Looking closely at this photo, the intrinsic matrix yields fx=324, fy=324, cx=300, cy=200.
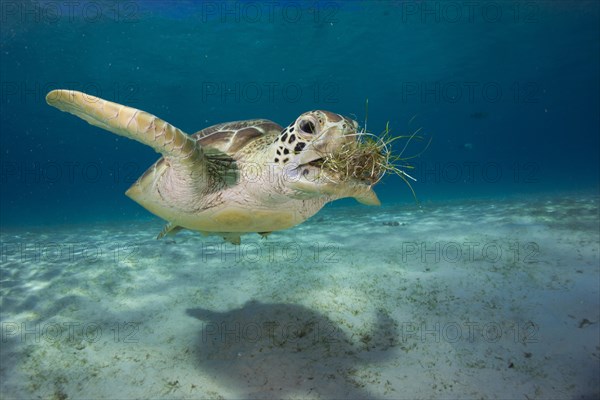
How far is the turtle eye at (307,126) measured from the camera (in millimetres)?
2604

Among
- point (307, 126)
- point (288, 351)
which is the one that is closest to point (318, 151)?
point (307, 126)

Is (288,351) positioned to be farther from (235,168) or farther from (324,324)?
(235,168)

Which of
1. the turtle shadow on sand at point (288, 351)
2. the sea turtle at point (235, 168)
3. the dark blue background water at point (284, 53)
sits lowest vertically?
the turtle shadow on sand at point (288, 351)

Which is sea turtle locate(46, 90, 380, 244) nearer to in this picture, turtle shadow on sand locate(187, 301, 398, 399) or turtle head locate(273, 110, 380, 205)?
turtle head locate(273, 110, 380, 205)

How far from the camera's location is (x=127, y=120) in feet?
9.23

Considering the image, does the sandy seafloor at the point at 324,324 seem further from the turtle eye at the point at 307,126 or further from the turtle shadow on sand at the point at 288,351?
the turtle eye at the point at 307,126

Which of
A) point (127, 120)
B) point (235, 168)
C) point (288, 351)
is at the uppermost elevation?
point (127, 120)

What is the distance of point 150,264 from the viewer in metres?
6.41

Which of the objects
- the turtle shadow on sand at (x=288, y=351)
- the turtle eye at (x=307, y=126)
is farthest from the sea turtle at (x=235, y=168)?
the turtle shadow on sand at (x=288, y=351)

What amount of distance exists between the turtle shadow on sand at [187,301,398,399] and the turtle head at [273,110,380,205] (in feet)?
6.22

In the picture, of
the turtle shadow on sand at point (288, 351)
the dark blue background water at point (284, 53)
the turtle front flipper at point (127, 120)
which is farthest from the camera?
the dark blue background water at point (284, 53)

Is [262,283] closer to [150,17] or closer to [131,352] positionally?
[131,352]

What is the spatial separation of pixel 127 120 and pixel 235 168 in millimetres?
1190

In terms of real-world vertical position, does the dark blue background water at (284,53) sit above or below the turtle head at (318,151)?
above
